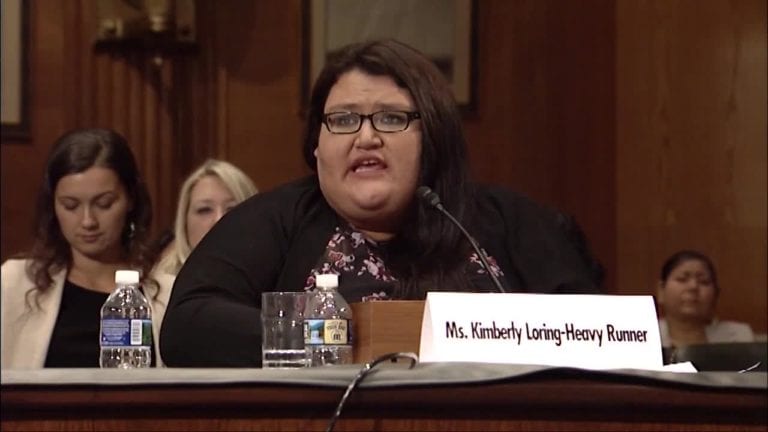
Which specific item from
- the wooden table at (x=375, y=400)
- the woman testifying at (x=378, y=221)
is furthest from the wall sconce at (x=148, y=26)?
the wooden table at (x=375, y=400)

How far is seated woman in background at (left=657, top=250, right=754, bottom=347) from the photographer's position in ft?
12.5

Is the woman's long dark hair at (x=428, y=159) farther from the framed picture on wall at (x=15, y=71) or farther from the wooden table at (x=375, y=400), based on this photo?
the framed picture on wall at (x=15, y=71)

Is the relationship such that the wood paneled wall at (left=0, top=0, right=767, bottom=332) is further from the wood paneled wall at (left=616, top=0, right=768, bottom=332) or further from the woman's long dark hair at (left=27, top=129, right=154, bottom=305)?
the woman's long dark hair at (left=27, top=129, right=154, bottom=305)

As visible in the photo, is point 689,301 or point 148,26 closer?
point 148,26

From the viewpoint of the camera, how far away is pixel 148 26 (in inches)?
138

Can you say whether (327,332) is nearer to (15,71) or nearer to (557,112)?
(15,71)

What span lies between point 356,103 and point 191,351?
1.41ft

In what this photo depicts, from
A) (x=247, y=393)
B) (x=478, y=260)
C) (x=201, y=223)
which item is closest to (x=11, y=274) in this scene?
(x=201, y=223)

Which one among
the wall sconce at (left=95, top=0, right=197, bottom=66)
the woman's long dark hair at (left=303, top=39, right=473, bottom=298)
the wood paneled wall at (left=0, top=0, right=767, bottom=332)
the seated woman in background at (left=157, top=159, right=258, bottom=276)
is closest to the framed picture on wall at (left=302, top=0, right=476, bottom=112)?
the wood paneled wall at (left=0, top=0, right=767, bottom=332)

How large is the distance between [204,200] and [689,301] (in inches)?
61.6

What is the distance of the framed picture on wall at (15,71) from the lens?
11.6 feet

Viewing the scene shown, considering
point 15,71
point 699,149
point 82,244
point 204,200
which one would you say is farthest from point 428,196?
point 699,149

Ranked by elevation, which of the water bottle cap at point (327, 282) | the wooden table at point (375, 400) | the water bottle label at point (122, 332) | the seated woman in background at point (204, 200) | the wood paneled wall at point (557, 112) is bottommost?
the wooden table at point (375, 400)

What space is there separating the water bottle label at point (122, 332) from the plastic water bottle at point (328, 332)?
0.22 m
